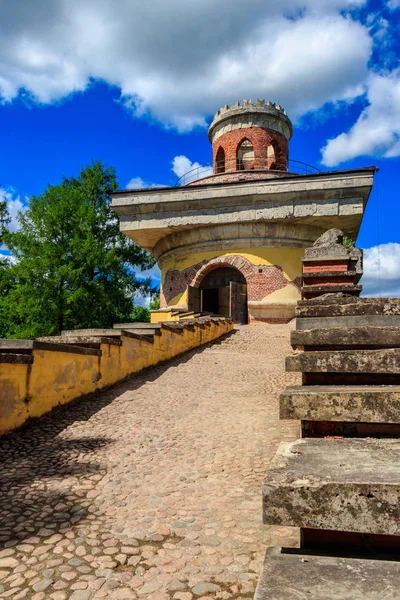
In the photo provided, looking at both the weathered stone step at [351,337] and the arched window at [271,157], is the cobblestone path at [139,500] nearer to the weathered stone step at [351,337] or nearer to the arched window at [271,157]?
the weathered stone step at [351,337]

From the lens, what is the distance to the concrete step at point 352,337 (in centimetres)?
280

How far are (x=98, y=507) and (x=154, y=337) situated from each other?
5829 mm

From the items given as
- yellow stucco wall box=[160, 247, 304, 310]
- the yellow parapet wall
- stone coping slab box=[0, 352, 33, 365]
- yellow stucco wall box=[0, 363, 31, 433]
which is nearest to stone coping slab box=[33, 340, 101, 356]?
the yellow parapet wall

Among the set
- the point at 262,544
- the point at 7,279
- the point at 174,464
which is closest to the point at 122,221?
the point at 7,279

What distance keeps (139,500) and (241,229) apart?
1643cm

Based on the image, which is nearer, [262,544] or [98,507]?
[262,544]

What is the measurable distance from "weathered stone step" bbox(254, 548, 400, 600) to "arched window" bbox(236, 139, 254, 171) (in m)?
22.2

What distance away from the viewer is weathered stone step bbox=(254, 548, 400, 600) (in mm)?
1291

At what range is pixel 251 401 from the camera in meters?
5.93

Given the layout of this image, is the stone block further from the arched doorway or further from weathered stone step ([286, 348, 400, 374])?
the arched doorway

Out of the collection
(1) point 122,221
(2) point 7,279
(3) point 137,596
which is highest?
(1) point 122,221

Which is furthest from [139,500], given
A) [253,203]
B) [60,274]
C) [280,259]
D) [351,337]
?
[60,274]

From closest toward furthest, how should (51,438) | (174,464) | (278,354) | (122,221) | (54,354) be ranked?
1. (174,464)
2. (51,438)
3. (54,354)
4. (278,354)
5. (122,221)

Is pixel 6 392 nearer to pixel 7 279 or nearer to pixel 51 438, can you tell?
pixel 51 438
